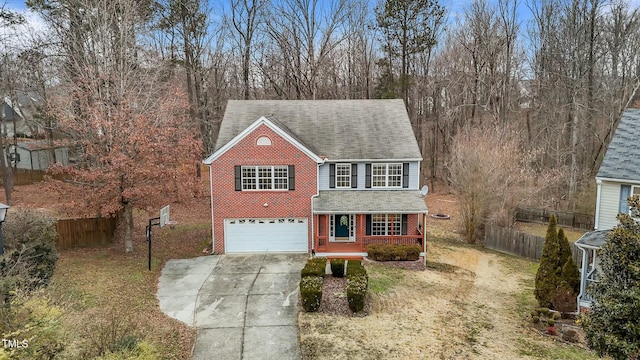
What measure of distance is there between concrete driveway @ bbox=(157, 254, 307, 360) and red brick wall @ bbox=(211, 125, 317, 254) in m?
2.09

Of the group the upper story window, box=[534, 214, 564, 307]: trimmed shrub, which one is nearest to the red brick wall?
the upper story window

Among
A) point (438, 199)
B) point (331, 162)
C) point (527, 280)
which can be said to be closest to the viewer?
point (527, 280)

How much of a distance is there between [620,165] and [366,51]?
30899 millimetres

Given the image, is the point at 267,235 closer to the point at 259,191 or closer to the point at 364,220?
the point at 259,191

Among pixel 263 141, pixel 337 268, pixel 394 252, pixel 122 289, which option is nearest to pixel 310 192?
pixel 263 141

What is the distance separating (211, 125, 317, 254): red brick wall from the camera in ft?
72.9

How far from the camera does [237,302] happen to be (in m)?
16.4

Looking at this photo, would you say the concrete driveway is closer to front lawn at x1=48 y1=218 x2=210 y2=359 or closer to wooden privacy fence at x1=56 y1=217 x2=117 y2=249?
front lawn at x1=48 y1=218 x2=210 y2=359

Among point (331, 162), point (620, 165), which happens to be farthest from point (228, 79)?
point (620, 165)

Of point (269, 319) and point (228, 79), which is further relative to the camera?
point (228, 79)

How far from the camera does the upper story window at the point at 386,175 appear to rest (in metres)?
23.1

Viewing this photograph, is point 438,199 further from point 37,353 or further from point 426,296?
point 37,353

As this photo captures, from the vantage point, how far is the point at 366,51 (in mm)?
44656

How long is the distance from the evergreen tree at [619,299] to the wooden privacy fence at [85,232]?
20.5 meters
